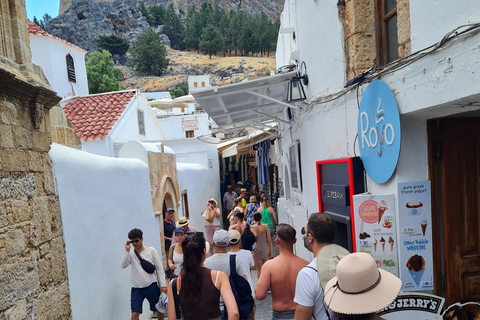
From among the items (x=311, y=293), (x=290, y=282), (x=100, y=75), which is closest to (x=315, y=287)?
(x=311, y=293)

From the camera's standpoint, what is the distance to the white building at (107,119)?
10992 millimetres

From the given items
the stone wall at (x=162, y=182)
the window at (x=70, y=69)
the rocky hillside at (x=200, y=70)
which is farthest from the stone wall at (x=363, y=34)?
the rocky hillside at (x=200, y=70)

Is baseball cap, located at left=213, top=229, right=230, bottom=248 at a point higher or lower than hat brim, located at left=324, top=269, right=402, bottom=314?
lower

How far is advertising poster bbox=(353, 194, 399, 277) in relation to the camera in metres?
3.26

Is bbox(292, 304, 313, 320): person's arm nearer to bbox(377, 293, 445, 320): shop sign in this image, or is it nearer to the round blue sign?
bbox(377, 293, 445, 320): shop sign

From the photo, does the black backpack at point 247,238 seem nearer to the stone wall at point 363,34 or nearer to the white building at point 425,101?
the white building at point 425,101

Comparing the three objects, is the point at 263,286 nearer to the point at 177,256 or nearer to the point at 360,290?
the point at 360,290

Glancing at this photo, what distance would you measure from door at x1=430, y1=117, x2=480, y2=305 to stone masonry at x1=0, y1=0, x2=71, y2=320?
3584 millimetres

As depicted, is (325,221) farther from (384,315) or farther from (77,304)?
(77,304)

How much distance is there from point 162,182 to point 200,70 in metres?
64.4

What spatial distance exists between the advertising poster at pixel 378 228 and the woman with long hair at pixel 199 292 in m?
1.34

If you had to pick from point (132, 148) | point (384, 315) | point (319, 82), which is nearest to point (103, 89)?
point (132, 148)

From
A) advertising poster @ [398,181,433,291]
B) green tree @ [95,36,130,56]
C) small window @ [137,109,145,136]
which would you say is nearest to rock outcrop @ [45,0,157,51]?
green tree @ [95,36,130,56]

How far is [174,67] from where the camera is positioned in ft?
231
